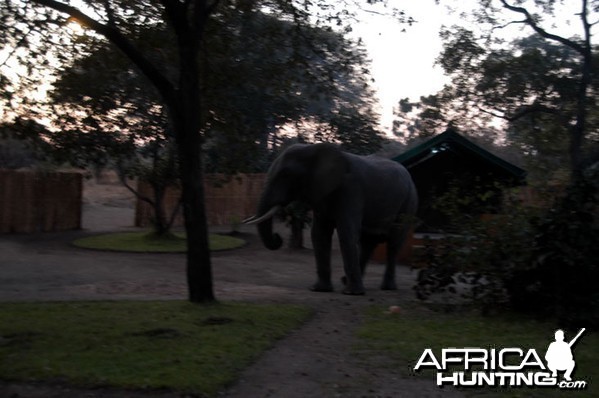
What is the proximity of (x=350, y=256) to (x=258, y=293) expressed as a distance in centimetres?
172

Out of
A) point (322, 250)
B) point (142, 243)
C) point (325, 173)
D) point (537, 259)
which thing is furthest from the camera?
point (142, 243)

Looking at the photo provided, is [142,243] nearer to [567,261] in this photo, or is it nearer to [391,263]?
[391,263]

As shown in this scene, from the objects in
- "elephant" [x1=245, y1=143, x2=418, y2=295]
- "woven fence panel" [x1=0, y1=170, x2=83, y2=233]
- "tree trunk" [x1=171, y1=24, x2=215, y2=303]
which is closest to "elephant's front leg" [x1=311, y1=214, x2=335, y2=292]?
"elephant" [x1=245, y1=143, x2=418, y2=295]

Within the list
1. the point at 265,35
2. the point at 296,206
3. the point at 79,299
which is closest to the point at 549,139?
the point at 296,206

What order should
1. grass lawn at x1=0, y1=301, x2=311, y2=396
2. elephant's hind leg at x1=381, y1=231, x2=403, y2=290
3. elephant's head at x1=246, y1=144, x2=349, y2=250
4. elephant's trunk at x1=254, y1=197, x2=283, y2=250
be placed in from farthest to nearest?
elephant's hind leg at x1=381, y1=231, x2=403, y2=290 < elephant's head at x1=246, y1=144, x2=349, y2=250 < elephant's trunk at x1=254, y1=197, x2=283, y2=250 < grass lawn at x1=0, y1=301, x2=311, y2=396

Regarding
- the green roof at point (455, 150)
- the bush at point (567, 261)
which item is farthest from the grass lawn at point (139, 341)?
the green roof at point (455, 150)

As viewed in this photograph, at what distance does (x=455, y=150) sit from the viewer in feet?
63.1

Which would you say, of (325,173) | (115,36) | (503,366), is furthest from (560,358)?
(115,36)

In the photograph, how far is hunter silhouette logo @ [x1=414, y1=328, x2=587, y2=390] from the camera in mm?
6535

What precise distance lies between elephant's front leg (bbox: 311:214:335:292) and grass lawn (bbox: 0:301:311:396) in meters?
2.46

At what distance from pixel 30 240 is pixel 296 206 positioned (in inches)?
303

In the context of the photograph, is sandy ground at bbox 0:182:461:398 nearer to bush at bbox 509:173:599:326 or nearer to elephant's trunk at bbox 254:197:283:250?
elephant's trunk at bbox 254:197:283:250

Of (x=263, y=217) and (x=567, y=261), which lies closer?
(x=567, y=261)

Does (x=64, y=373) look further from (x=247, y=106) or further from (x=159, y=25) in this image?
(x=247, y=106)
